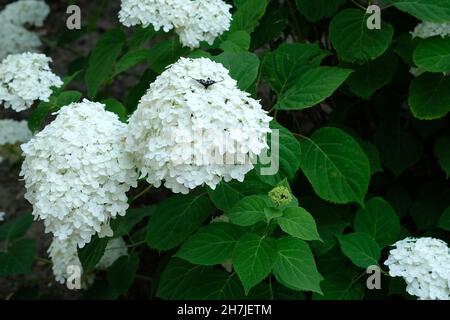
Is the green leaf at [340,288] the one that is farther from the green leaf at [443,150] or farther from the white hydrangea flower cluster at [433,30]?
the white hydrangea flower cluster at [433,30]

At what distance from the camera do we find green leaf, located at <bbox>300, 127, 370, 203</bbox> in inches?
90.5

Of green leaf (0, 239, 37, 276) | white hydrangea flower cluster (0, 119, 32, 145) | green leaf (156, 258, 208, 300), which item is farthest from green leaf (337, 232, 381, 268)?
white hydrangea flower cluster (0, 119, 32, 145)

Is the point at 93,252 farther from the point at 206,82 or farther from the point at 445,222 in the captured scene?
the point at 445,222

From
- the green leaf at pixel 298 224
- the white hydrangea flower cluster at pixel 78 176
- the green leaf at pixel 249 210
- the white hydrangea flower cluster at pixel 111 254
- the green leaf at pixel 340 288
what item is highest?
the white hydrangea flower cluster at pixel 78 176

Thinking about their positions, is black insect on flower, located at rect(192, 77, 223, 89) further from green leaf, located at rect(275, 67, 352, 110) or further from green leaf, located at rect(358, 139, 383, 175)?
green leaf, located at rect(358, 139, 383, 175)

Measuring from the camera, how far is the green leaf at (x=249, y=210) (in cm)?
197

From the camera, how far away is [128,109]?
2.97 metres

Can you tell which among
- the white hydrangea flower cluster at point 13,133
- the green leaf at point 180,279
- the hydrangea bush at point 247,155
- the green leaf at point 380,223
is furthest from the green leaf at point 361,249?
the white hydrangea flower cluster at point 13,133

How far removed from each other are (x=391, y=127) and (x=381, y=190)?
1.04ft

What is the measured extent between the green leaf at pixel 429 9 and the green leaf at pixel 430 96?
0.90 ft

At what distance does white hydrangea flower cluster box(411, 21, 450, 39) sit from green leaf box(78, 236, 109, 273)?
1354 millimetres

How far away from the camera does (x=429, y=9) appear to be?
2375 millimetres

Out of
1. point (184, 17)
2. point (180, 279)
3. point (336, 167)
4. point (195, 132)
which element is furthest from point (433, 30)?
point (180, 279)

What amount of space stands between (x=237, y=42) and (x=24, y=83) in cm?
77
